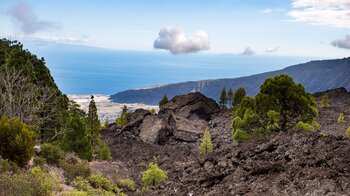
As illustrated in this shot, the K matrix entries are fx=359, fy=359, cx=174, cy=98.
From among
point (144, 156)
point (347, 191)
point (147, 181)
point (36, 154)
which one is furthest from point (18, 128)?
point (144, 156)

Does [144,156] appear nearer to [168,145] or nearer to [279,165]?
[168,145]

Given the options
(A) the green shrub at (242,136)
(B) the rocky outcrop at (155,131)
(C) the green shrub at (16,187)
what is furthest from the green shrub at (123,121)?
(C) the green shrub at (16,187)

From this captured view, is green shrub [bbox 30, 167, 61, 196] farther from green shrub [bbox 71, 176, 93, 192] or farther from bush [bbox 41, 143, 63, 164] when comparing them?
bush [bbox 41, 143, 63, 164]

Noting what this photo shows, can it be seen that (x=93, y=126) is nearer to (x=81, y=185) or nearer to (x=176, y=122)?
(x=176, y=122)

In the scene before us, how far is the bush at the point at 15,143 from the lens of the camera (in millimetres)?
17375

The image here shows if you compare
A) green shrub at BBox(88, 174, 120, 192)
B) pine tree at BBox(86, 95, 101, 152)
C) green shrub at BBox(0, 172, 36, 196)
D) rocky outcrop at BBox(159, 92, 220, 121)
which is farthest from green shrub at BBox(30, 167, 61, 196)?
rocky outcrop at BBox(159, 92, 220, 121)

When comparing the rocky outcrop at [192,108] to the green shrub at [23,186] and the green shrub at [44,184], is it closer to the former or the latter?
the green shrub at [44,184]

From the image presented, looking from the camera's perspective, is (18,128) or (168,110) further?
(168,110)

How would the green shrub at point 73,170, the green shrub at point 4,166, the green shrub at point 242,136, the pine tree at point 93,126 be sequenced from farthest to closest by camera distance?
the pine tree at point 93,126 → the green shrub at point 242,136 → the green shrub at point 73,170 → the green shrub at point 4,166

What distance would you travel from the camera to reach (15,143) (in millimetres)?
17375

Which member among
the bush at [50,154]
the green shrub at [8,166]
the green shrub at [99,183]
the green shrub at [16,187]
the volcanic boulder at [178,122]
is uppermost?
the green shrub at [16,187]

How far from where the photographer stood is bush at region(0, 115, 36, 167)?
17.4m

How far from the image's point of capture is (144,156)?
146 ft

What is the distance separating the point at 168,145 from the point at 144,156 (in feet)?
40.0
